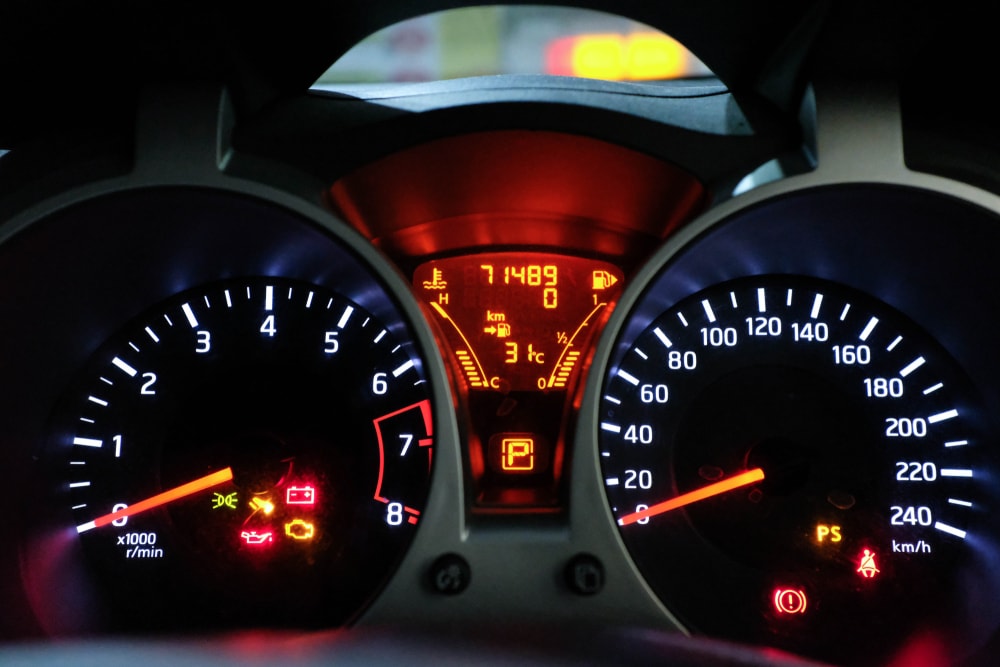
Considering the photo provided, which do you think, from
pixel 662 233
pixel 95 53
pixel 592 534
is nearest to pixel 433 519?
pixel 592 534

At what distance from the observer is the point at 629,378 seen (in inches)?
88.0

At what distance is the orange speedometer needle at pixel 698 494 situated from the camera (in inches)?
85.5

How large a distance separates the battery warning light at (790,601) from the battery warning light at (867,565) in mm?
137

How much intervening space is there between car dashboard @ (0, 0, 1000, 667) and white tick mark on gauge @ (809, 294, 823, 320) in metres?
0.01

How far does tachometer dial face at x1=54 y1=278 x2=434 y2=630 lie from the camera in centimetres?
218

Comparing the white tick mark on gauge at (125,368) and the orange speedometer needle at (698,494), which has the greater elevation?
the white tick mark on gauge at (125,368)

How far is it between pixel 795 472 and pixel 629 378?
40 centimetres

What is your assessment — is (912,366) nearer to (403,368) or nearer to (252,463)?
(403,368)

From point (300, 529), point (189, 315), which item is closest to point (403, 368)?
point (300, 529)

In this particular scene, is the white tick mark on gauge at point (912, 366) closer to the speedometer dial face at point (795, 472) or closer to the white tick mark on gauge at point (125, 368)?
the speedometer dial face at point (795, 472)

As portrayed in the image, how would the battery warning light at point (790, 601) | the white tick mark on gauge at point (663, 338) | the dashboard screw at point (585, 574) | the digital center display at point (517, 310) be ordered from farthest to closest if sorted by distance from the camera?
the digital center display at point (517, 310) → the white tick mark on gauge at point (663, 338) → the battery warning light at point (790, 601) → the dashboard screw at point (585, 574)

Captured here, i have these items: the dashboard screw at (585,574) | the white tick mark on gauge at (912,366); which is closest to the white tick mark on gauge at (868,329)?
the white tick mark on gauge at (912,366)

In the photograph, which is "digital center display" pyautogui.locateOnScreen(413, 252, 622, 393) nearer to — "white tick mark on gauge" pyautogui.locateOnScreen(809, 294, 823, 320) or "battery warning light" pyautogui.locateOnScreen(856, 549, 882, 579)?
"white tick mark on gauge" pyautogui.locateOnScreen(809, 294, 823, 320)


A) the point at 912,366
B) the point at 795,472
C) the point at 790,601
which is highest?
the point at 912,366
